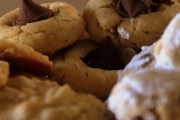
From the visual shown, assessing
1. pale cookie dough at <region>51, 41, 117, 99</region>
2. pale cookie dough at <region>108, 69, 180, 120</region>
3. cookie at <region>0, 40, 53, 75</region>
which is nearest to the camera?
pale cookie dough at <region>108, 69, 180, 120</region>

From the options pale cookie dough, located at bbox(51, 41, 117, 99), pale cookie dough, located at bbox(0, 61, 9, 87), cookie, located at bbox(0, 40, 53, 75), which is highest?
pale cookie dough, located at bbox(0, 61, 9, 87)

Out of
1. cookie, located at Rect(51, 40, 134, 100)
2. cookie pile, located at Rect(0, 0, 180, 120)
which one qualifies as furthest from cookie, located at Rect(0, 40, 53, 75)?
cookie, located at Rect(51, 40, 134, 100)

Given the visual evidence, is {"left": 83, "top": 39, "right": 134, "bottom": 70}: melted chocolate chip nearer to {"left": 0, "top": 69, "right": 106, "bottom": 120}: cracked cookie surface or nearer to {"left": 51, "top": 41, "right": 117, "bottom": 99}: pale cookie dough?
{"left": 51, "top": 41, "right": 117, "bottom": 99}: pale cookie dough

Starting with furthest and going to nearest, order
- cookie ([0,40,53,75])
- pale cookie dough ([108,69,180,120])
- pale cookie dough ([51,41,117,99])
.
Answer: pale cookie dough ([51,41,117,99])
cookie ([0,40,53,75])
pale cookie dough ([108,69,180,120])

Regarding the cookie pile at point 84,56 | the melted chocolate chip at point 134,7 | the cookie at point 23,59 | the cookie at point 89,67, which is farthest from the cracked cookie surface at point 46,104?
the melted chocolate chip at point 134,7

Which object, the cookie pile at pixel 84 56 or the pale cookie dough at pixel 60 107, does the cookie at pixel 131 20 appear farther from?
the pale cookie dough at pixel 60 107

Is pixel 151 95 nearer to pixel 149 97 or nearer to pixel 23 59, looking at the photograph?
pixel 149 97
